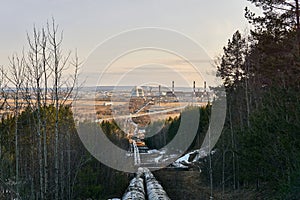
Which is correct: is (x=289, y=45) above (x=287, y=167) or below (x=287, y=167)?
above

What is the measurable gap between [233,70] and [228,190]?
9.81 metres

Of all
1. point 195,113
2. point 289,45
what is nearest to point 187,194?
point 289,45

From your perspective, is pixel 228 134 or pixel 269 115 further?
pixel 228 134

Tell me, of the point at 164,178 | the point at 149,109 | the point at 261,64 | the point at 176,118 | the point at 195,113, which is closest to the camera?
the point at 261,64

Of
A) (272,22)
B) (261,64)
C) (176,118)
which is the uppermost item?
(272,22)

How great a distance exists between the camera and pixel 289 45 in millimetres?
17438

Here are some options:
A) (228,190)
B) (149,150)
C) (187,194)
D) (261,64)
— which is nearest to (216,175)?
(228,190)

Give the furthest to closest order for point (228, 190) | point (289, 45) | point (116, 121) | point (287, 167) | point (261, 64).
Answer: point (116, 121), point (228, 190), point (261, 64), point (289, 45), point (287, 167)

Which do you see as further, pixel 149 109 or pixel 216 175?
pixel 149 109

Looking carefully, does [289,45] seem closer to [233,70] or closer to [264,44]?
[264,44]

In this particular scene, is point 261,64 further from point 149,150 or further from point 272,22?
point 149,150

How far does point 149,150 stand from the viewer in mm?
52000

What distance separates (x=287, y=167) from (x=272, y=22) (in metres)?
7.81

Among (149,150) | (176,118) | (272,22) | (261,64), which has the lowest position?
(149,150)
